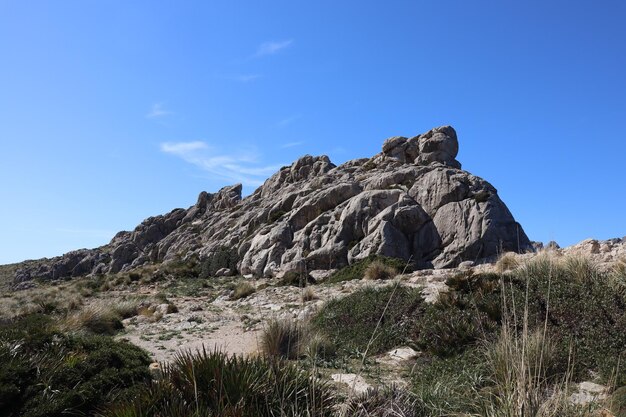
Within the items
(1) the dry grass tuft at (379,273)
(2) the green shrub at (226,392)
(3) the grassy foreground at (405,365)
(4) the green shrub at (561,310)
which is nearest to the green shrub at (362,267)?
(1) the dry grass tuft at (379,273)

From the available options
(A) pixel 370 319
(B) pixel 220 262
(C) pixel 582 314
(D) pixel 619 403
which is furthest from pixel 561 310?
(B) pixel 220 262

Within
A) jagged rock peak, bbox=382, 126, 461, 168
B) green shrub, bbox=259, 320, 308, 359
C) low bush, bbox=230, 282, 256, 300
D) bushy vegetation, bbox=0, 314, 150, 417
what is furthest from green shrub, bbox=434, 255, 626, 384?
jagged rock peak, bbox=382, 126, 461, 168

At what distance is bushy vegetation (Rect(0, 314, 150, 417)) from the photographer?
511 centimetres

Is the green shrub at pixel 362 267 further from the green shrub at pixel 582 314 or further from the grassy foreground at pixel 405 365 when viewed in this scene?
the green shrub at pixel 582 314

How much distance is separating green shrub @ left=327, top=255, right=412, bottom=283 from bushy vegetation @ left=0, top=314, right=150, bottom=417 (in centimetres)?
1559

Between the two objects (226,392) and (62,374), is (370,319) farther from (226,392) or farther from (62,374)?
(226,392)

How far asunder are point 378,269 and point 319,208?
1318cm

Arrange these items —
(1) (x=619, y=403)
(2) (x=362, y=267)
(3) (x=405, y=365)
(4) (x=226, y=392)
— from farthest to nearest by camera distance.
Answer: (2) (x=362, y=267), (3) (x=405, y=365), (1) (x=619, y=403), (4) (x=226, y=392)

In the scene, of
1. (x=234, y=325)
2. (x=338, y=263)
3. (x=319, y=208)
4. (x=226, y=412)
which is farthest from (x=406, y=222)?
(x=226, y=412)

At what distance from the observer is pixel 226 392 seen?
4195 millimetres

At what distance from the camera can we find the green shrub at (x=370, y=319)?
9930 mm

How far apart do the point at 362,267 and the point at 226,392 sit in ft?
63.1

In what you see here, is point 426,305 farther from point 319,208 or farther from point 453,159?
point 453,159

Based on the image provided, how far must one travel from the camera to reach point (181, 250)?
4988cm
